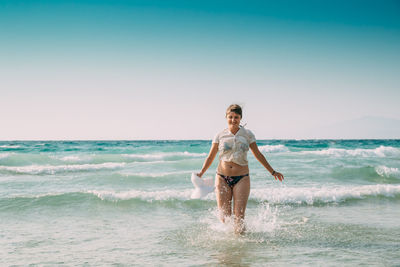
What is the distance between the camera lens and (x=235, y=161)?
5.29 meters

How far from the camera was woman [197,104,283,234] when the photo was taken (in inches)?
207

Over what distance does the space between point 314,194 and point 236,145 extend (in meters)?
5.06

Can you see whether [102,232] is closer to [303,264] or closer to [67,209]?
[67,209]

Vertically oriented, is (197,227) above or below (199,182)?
below

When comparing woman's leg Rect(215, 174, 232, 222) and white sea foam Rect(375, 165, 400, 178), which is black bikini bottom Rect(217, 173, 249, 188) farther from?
white sea foam Rect(375, 165, 400, 178)

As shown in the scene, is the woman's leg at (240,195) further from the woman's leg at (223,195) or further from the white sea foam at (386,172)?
the white sea foam at (386,172)

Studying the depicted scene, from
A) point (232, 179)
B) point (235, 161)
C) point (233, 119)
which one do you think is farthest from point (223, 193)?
point (233, 119)

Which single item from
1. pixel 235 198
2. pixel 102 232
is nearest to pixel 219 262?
pixel 235 198

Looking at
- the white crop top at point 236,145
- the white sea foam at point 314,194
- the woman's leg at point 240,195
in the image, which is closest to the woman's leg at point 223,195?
the woman's leg at point 240,195

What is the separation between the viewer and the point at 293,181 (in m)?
12.1

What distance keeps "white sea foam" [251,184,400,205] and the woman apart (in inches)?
156

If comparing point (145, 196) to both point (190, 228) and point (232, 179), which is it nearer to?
point (190, 228)

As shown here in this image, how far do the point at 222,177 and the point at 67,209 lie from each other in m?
4.64

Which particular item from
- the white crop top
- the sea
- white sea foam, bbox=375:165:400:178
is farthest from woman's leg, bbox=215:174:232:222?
white sea foam, bbox=375:165:400:178
